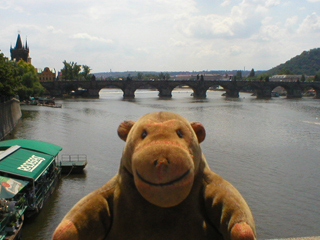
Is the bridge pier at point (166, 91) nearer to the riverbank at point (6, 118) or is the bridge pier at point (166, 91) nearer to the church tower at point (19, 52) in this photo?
the church tower at point (19, 52)

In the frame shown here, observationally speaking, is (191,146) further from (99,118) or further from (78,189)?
(99,118)

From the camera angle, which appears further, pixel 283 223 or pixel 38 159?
pixel 38 159

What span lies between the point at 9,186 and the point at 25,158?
2602 mm

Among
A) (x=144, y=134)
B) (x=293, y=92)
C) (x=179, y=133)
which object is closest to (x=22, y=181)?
(x=144, y=134)

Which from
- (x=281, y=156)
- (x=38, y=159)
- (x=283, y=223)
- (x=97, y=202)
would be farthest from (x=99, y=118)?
(x=97, y=202)

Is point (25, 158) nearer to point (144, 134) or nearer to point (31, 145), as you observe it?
point (31, 145)

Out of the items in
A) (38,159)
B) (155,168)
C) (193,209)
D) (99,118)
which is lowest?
(99,118)

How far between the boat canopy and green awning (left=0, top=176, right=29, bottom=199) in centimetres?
54

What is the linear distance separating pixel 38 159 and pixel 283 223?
387 inches

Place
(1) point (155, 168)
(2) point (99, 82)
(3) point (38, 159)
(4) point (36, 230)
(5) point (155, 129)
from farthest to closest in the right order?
(2) point (99, 82) → (3) point (38, 159) → (4) point (36, 230) → (5) point (155, 129) → (1) point (155, 168)

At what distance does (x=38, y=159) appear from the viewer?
14.9 meters

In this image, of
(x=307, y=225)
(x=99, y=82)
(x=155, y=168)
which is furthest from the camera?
(x=99, y=82)

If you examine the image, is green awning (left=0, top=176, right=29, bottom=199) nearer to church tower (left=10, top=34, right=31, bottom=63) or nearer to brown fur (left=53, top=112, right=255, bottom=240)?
brown fur (left=53, top=112, right=255, bottom=240)

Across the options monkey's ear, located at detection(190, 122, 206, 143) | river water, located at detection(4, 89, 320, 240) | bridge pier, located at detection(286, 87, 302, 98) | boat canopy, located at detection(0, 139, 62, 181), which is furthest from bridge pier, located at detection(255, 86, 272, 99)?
monkey's ear, located at detection(190, 122, 206, 143)
